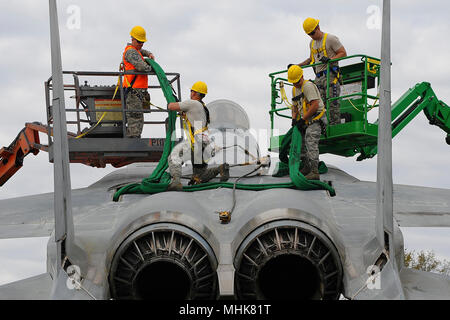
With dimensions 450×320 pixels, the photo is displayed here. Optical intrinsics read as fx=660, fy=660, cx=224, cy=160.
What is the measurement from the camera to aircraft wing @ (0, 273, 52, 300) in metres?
6.62

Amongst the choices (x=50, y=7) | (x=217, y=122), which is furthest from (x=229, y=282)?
(x=217, y=122)

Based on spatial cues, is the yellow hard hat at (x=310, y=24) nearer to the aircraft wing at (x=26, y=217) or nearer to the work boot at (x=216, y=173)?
the work boot at (x=216, y=173)

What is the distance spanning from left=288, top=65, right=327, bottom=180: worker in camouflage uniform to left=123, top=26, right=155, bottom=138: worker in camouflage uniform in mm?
2944

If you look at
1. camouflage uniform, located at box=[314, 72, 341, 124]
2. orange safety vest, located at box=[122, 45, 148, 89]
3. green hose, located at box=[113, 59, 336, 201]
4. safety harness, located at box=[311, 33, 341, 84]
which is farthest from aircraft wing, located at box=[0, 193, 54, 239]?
safety harness, located at box=[311, 33, 341, 84]

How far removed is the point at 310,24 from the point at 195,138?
3455 millimetres

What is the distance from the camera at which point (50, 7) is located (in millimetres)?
6750

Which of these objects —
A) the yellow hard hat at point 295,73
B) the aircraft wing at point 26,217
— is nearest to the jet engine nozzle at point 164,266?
the aircraft wing at point 26,217

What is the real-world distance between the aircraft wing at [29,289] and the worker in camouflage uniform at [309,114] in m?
4.28

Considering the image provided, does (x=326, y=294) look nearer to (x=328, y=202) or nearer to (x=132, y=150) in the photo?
(x=328, y=202)

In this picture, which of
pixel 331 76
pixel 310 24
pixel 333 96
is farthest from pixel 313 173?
pixel 310 24

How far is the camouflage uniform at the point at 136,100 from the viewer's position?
11.5 m

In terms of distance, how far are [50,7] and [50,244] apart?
2.58m

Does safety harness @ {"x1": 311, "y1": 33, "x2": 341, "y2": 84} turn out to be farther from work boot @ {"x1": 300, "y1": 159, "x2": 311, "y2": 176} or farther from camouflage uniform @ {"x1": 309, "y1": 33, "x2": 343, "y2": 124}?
work boot @ {"x1": 300, "y1": 159, "x2": 311, "y2": 176}

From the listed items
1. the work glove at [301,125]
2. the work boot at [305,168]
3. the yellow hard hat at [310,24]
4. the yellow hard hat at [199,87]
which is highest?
the yellow hard hat at [310,24]
